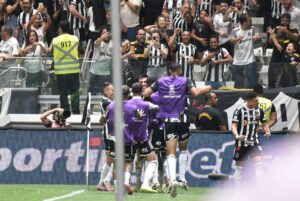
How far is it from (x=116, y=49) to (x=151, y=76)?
57.3ft

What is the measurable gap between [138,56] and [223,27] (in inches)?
114

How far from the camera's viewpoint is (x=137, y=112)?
56.6 feet

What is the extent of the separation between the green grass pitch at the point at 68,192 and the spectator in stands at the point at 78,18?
7.64 meters

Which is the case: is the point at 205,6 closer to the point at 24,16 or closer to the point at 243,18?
the point at 243,18

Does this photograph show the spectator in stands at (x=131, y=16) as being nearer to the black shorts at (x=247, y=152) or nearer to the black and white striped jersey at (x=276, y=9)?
the black and white striped jersey at (x=276, y=9)

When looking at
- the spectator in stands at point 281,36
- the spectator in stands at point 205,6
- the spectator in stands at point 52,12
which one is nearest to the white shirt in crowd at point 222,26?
the spectator in stands at point 205,6

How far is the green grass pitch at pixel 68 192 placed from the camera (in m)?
16.8

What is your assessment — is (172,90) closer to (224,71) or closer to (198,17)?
(224,71)

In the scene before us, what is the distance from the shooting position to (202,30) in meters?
25.8

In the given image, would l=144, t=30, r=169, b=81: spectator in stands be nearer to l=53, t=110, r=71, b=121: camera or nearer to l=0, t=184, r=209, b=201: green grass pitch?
l=53, t=110, r=71, b=121: camera

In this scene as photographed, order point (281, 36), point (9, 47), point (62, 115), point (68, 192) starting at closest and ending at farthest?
point (68, 192)
point (62, 115)
point (281, 36)
point (9, 47)

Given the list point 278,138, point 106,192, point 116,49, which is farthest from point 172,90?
point 116,49

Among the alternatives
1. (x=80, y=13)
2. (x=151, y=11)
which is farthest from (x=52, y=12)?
(x=151, y=11)

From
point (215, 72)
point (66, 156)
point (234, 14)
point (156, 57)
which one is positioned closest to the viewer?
point (66, 156)
